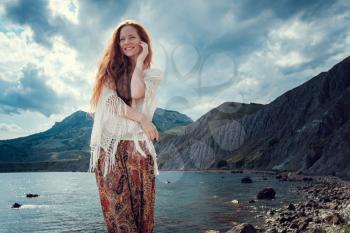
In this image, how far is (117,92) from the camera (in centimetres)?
566

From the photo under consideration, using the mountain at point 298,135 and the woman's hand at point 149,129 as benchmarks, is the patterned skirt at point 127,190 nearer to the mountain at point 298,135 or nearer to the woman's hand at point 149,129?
the woman's hand at point 149,129

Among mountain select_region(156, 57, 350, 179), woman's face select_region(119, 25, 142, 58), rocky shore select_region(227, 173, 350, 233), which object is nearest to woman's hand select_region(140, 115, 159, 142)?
woman's face select_region(119, 25, 142, 58)

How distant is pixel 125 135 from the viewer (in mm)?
5445

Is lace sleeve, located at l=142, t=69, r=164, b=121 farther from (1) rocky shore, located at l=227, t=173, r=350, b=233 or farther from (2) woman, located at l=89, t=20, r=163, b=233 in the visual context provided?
(1) rocky shore, located at l=227, t=173, r=350, b=233

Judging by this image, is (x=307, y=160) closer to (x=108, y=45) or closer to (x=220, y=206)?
(x=220, y=206)

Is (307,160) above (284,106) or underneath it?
underneath

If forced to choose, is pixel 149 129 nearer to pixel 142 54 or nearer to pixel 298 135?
pixel 142 54

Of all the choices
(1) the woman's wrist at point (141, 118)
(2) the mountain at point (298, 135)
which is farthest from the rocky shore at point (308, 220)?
(2) the mountain at point (298, 135)

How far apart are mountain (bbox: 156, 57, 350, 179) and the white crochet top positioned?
91.9 metres

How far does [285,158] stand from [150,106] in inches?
5438

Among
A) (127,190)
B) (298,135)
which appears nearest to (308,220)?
(127,190)

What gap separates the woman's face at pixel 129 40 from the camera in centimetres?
579

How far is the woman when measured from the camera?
5.30 meters

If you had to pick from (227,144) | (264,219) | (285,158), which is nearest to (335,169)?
(285,158)
